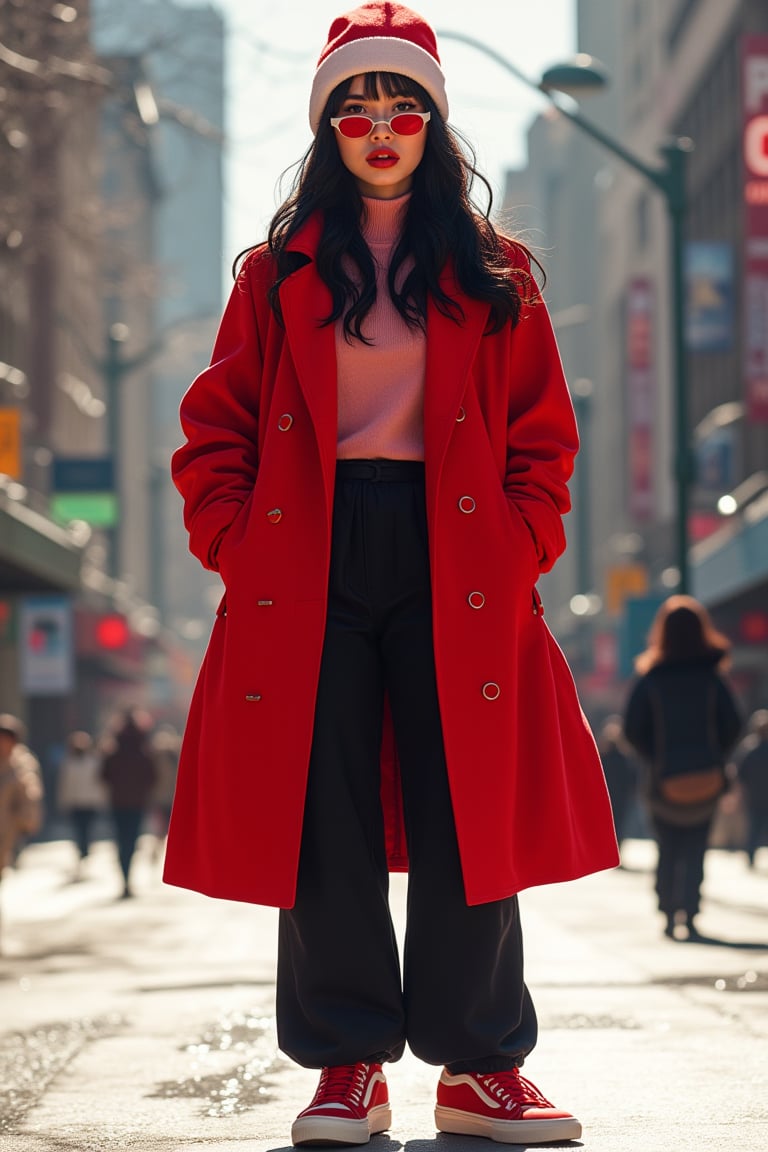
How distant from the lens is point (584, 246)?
100m

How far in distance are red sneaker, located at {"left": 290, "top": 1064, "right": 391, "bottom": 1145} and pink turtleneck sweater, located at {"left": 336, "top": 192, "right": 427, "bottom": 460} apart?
3.90 ft

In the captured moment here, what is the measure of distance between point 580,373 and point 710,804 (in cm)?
8549

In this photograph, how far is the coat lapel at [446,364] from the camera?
4312 mm

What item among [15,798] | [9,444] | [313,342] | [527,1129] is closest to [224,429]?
[313,342]

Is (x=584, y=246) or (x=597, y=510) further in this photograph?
(x=584, y=246)

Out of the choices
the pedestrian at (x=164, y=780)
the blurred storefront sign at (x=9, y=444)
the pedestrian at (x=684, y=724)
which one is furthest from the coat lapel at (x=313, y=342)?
the blurred storefront sign at (x=9, y=444)

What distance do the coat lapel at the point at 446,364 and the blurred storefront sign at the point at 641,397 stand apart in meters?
51.5

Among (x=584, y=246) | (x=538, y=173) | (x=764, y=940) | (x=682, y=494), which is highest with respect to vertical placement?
(x=538, y=173)

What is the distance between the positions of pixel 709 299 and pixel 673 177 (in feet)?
42.2

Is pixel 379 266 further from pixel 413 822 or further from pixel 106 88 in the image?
pixel 106 88

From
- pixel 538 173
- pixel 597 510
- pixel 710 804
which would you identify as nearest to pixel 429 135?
pixel 710 804

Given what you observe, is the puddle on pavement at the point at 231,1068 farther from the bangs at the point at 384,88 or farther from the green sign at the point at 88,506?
the green sign at the point at 88,506

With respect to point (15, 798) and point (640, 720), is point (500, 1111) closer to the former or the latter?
point (640, 720)

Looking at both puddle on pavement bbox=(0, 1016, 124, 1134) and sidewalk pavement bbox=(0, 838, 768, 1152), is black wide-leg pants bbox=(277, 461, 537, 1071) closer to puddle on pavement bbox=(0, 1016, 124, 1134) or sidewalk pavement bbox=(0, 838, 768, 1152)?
sidewalk pavement bbox=(0, 838, 768, 1152)
